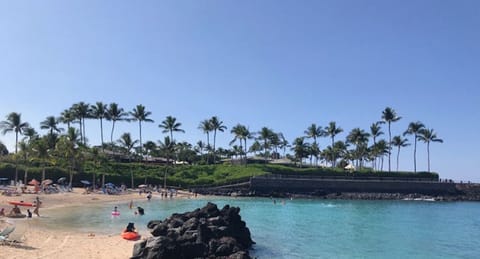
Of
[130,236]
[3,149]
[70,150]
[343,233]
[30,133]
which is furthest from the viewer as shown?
[3,149]

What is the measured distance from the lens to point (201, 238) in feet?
81.5

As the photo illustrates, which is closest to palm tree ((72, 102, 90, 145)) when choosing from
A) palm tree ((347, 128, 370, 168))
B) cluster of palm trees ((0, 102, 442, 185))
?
cluster of palm trees ((0, 102, 442, 185))

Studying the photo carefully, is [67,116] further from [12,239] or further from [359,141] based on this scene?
[12,239]

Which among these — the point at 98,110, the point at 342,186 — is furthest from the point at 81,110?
the point at 342,186

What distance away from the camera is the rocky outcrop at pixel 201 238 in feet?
66.8

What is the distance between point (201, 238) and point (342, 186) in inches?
2867

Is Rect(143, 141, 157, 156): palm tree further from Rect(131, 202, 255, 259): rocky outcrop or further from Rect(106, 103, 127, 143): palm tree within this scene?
Rect(131, 202, 255, 259): rocky outcrop

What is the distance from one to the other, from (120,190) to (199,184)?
18.6 metres

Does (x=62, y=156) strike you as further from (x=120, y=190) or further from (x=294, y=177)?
(x=294, y=177)

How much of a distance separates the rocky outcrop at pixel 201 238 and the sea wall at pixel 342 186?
182ft

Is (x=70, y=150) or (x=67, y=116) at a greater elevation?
(x=67, y=116)

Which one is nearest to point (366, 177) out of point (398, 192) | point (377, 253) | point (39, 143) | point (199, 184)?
point (398, 192)

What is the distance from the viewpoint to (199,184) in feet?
296

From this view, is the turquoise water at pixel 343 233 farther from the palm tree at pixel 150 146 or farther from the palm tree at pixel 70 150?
the palm tree at pixel 150 146
